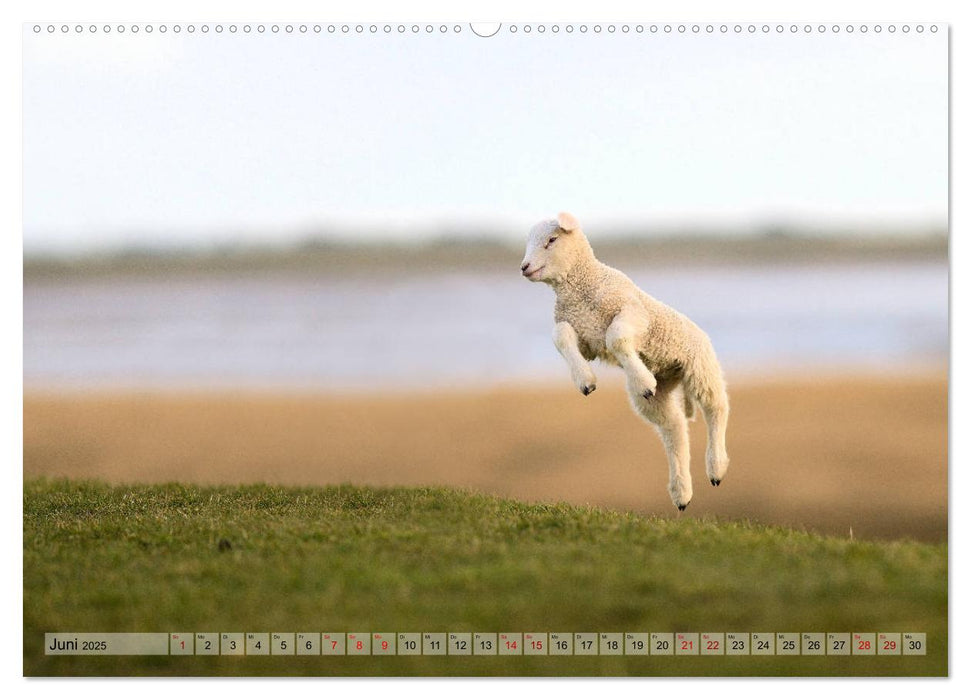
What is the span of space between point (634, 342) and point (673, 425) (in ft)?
2.76

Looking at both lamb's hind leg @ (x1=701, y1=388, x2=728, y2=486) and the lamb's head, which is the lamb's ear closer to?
the lamb's head

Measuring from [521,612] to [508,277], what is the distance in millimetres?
10251

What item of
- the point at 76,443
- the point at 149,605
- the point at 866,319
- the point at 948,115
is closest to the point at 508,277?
the point at 866,319

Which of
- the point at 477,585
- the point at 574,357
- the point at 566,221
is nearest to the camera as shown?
the point at 477,585

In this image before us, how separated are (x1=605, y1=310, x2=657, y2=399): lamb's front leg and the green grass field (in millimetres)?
895

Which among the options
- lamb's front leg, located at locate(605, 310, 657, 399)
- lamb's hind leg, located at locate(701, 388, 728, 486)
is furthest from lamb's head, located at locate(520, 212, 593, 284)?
lamb's hind leg, located at locate(701, 388, 728, 486)

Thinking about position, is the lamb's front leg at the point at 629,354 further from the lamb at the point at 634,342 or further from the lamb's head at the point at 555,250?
the lamb's head at the point at 555,250

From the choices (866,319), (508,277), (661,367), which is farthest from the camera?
(508,277)

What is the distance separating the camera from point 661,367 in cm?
771

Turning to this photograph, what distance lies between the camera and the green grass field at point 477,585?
19.4 feet

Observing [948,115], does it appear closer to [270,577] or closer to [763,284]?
[270,577]

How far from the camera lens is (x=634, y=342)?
7309 millimetres

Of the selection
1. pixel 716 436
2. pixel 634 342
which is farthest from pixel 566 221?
pixel 716 436

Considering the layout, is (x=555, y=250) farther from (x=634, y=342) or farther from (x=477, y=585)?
(x=477, y=585)
